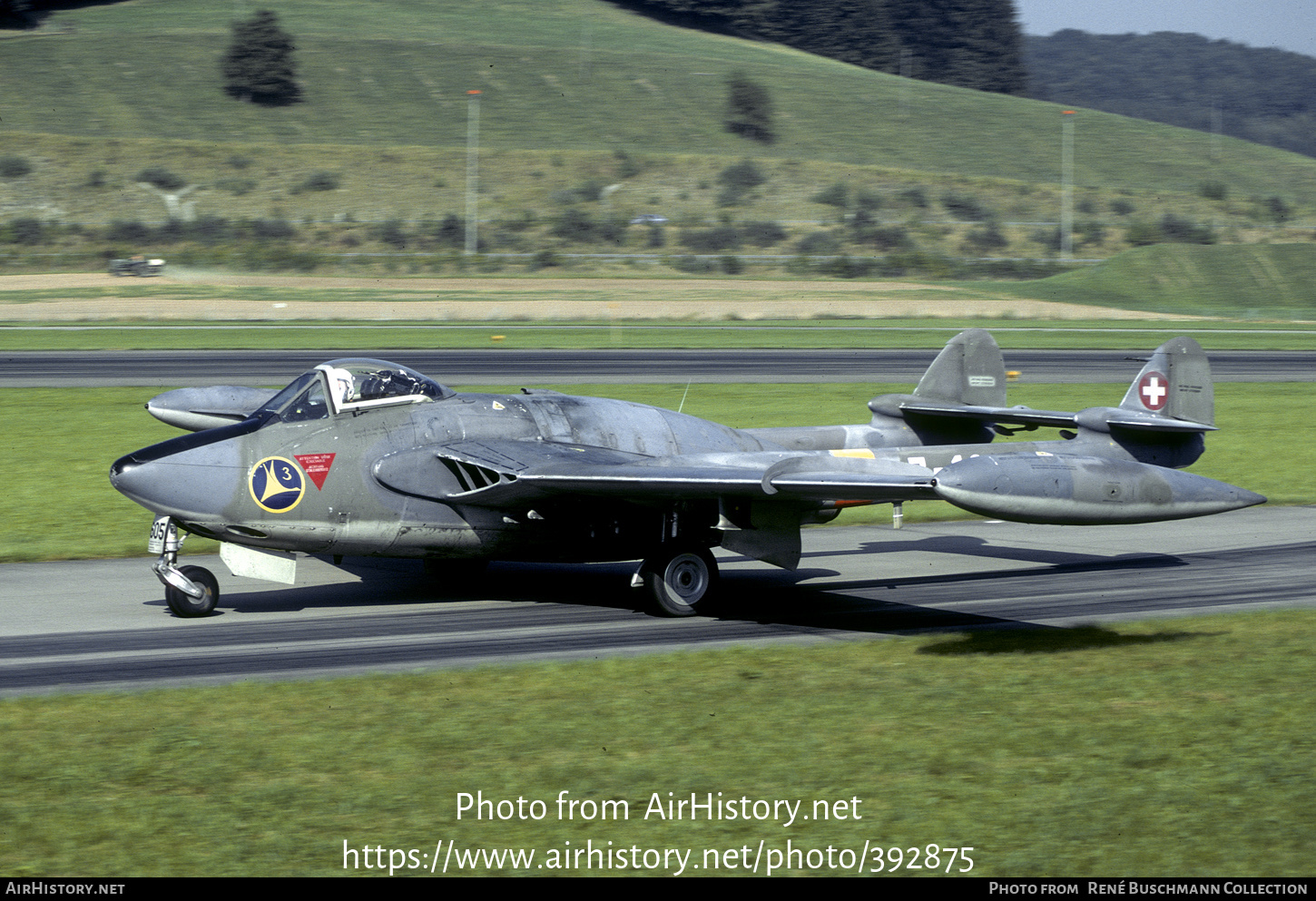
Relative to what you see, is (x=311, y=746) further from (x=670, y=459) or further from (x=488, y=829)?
(x=670, y=459)

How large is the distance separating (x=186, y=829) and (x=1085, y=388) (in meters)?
34.7

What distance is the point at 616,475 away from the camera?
44.5ft

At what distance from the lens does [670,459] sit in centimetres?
1544

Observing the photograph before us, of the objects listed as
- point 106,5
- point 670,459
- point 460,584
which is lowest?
point 460,584

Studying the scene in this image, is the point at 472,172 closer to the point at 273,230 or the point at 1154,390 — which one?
the point at 273,230

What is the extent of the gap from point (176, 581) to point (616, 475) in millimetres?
4918

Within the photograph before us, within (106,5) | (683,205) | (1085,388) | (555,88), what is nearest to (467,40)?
(555,88)

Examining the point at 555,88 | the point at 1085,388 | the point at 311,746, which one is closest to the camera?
the point at 311,746

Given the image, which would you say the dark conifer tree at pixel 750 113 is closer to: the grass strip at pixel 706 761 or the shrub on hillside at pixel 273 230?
the shrub on hillside at pixel 273 230

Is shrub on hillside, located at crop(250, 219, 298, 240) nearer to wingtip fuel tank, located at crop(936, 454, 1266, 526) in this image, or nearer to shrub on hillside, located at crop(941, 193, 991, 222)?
shrub on hillside, located at crop(941, 193, 991, 222)

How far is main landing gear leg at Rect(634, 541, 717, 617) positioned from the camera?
1463 cm

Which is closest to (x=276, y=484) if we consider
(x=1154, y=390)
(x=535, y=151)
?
(x=1154, y=390)

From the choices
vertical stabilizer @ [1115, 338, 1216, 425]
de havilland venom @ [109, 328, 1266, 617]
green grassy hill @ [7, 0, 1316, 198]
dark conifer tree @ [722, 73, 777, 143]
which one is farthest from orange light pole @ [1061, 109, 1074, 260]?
de havilland venom @ [109, 328, 1266, 617]

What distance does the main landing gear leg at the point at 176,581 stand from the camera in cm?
1360
